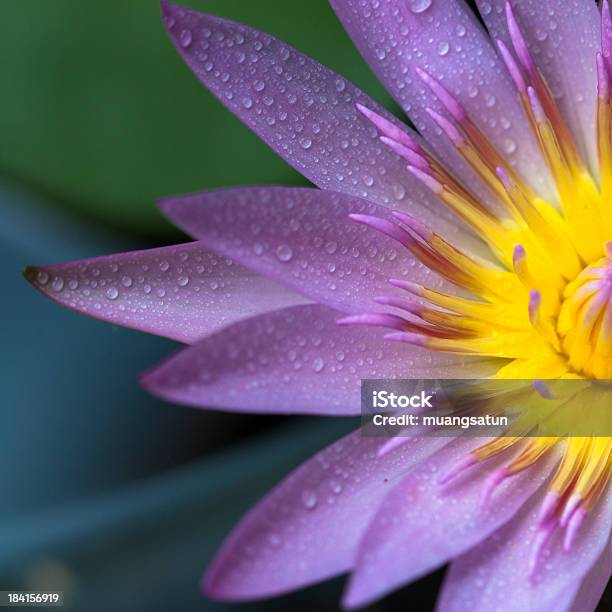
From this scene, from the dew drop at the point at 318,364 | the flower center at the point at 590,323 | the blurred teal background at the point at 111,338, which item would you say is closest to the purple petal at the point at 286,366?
the dew drop at the point at 318,364

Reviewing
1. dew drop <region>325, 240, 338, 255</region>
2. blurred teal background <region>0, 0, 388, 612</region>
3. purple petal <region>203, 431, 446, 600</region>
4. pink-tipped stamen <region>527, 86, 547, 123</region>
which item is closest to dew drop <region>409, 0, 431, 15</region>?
pink-tipped stamen <region>527, 86, 547, 123</region>

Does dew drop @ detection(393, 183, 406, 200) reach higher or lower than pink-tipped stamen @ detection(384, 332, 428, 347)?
higher

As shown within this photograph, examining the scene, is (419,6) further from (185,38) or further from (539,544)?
(539,544)

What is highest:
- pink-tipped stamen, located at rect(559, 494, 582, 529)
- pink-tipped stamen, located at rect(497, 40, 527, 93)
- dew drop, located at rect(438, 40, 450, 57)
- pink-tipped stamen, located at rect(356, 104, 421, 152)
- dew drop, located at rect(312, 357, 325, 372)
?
dew drop, located at rect(438, 40, 450, 57)

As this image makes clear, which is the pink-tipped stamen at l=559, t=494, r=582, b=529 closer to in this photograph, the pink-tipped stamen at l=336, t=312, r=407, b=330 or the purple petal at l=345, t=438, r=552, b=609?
the purple petal at l=345, t=438, r=552, b=609

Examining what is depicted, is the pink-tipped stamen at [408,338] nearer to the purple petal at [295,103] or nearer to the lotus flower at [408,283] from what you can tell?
the lotus flower at [408,283]

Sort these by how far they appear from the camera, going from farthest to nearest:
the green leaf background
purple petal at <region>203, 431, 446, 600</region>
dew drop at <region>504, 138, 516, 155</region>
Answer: the green leaf background, dew drop at <region>504, 138, 516, 155</region>, purple petal at <region>203, 431, 446, 600</region>

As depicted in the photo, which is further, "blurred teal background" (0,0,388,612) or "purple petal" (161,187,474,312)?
"blurred teal background" (0,0,388,612)

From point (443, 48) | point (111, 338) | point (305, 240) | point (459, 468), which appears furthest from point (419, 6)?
point (111, 338)
